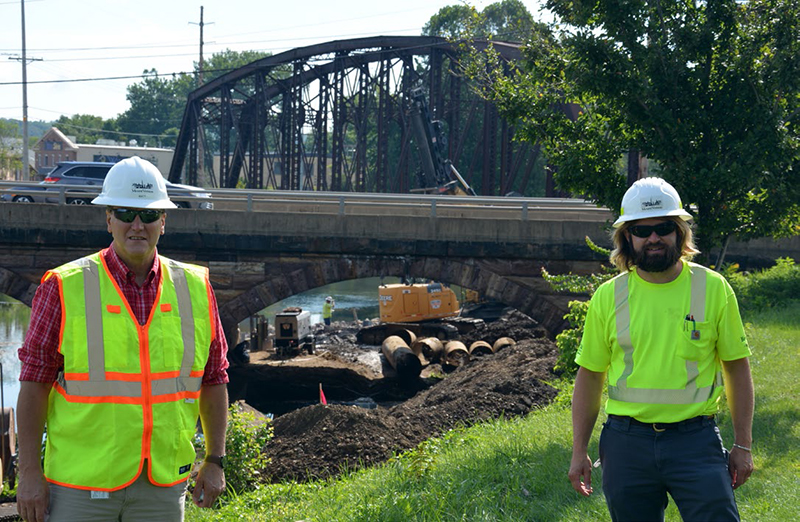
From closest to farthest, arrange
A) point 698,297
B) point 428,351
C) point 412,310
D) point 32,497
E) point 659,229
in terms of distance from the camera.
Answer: point 32,497 < point 698,297 < point 659,229 < point 428,351 < point 412,310

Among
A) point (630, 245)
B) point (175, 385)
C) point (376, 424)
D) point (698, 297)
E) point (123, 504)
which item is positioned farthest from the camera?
point (376, 424)

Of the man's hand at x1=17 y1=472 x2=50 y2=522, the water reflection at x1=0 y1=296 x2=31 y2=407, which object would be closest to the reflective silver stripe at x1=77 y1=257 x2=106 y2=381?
the man's hand at x1=17 y1=472 x2=50 y2=522

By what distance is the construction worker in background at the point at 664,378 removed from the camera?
336cm

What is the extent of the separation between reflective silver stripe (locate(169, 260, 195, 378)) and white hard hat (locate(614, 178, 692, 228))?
6.11ft

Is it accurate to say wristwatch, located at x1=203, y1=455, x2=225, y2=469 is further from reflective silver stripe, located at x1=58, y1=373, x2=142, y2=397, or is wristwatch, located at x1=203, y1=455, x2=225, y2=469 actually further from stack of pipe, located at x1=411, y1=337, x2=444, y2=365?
stack of pipe, located at x1=411, y1=337, x2=444, y2=365

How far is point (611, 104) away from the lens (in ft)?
29.3

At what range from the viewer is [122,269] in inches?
135

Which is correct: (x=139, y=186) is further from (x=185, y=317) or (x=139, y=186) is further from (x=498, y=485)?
(x=498, y=485)

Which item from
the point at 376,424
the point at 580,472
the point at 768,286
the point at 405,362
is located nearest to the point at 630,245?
the point at 580,472

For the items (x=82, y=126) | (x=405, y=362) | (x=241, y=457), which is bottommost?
(x=405, y=362)

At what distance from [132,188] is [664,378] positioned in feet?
7.50

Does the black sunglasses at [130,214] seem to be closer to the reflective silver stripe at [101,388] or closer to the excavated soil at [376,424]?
the reflective silver stripe at [101,388]

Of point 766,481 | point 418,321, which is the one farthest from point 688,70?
point 418,321

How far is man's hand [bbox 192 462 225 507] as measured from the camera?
352cm
